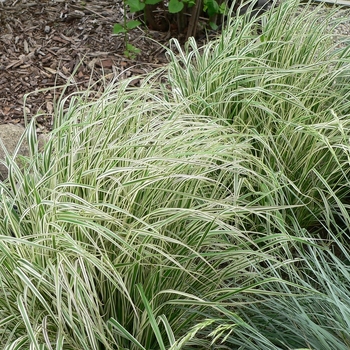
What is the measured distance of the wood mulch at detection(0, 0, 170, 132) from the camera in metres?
3.22

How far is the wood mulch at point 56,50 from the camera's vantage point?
3.22 m

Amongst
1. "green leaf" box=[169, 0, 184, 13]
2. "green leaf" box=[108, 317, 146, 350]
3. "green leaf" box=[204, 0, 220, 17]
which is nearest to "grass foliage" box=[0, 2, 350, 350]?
"green leaf" box=[108, 317, 146, 350]

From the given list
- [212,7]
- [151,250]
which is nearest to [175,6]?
[212,7]

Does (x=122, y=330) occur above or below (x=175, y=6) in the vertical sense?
below

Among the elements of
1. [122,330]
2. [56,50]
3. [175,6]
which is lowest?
[56,50]

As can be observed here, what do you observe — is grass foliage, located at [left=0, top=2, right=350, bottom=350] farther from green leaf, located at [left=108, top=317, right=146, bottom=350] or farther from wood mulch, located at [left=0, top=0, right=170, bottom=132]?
wood mulch, located at [left=0, top=0, right=170, bottom=132]

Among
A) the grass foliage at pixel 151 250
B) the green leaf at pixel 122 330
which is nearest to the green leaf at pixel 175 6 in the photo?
the grass foliage at pixel 151 250

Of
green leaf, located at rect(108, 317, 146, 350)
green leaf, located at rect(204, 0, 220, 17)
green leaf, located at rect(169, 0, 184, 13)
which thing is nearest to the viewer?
green leaf, located at rect(108, 317, 146, 350)

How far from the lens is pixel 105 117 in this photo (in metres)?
2.04

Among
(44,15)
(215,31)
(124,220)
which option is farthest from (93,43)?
(124,220)

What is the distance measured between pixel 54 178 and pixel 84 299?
1.55 feet

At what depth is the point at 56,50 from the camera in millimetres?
3496

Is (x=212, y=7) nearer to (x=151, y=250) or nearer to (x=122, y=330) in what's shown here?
(x=151, y=250)

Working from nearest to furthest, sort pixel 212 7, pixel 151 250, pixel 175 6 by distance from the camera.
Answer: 1. pixel 151 250
2. pixel 175 6
3. pixel 212 7
